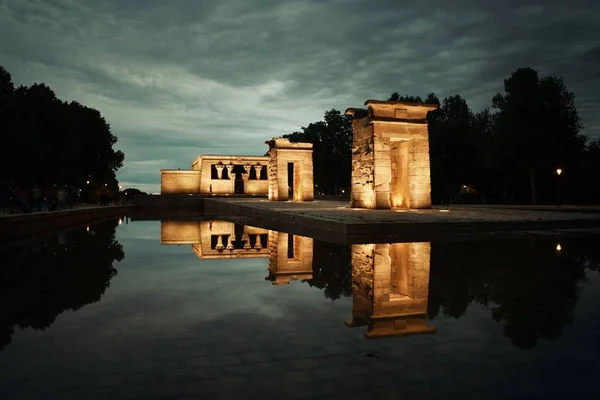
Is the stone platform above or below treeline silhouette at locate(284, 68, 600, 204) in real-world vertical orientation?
below

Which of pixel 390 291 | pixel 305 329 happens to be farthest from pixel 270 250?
pixel 305 329

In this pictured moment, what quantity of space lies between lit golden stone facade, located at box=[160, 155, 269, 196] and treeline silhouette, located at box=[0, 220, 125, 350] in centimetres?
4050

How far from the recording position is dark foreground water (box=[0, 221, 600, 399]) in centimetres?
296

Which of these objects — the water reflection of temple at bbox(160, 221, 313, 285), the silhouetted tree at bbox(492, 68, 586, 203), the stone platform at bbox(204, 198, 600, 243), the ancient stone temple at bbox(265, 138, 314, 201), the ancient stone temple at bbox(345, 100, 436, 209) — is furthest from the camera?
the silhouetted tree at bbox(492, 68, 586, 203)

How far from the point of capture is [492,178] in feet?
144

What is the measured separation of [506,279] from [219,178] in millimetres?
47279

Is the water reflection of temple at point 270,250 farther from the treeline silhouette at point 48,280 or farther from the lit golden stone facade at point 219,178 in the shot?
the lit golden stone facade at point 219,178

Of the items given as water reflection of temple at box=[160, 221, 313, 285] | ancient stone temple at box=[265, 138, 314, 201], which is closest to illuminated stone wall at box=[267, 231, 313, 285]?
water reflection of temple at box=[160, 221, 313, 285]

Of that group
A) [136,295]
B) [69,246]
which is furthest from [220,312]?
[69,246]

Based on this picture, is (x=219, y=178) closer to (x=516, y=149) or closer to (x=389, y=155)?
(x=516, y=149)

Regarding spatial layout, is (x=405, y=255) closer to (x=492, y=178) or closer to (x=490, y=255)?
(x=490, y=255)

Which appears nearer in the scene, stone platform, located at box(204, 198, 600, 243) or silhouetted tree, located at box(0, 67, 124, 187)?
stone platform, located at box(204, 198, 600, 243)

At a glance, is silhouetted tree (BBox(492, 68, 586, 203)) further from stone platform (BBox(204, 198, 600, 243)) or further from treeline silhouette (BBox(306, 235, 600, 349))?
treeline silhouette (BBox(306, 235, 600, 349))

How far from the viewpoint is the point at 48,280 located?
21.9 feet
